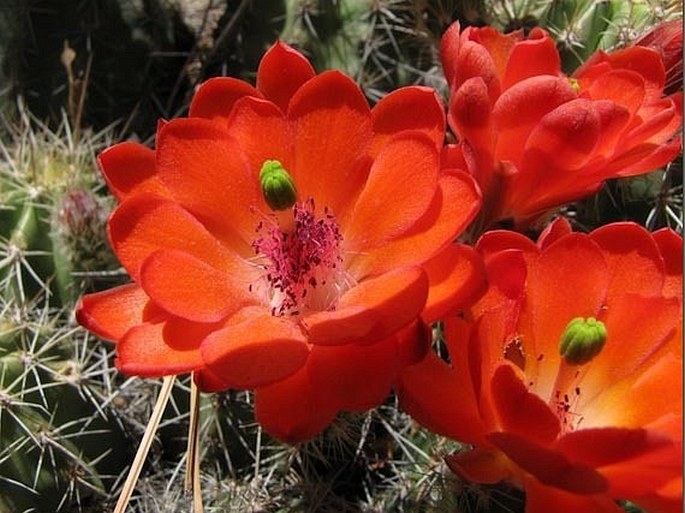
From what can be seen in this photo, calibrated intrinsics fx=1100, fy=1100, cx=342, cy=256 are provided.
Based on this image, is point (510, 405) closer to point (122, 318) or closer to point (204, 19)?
point (122, 318)

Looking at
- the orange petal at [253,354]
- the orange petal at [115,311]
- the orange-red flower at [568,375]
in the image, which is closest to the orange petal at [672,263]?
the orange-red flower at [568,375]

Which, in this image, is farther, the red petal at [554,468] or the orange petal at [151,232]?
the orange petal at [151,232]

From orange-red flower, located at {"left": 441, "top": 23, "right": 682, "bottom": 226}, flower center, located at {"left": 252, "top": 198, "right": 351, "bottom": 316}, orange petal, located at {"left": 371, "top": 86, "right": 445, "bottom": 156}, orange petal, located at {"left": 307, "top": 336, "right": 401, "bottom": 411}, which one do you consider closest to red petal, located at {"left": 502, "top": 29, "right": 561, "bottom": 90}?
orange-red flower, located at {"left": 441, "top": 23, "right": 682, "bottom": 226}

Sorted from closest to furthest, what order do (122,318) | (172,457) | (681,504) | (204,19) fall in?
(681,504), (122,318), (172,457), (204,19)

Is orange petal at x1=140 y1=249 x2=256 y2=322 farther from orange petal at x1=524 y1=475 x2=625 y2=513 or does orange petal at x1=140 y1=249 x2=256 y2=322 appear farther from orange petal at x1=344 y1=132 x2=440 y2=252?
orange petal at x1=524 y1=475 x2=625 y2=513

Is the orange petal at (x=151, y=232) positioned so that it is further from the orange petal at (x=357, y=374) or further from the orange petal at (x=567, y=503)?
the orange petal at (x=567, y=503)

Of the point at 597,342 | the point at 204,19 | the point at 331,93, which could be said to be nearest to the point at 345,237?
the point at 331,93

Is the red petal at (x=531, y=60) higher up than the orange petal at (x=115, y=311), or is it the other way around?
the red petal at (x=531, y=60)
